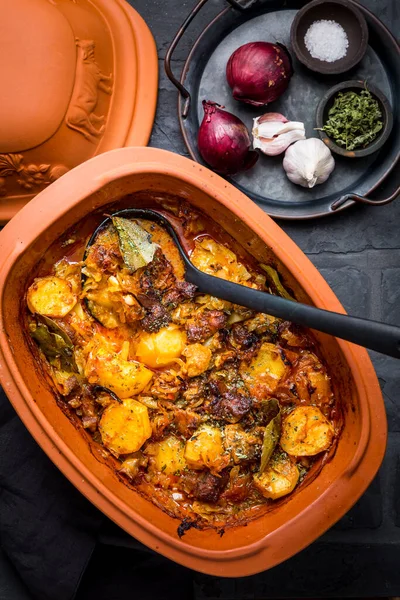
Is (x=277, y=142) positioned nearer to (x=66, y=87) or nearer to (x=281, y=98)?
(x=281, y=98)

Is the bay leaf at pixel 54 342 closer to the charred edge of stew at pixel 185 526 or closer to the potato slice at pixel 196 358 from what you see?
the potato slice at pixel 196 358

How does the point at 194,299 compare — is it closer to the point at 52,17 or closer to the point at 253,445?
the point at 253,445

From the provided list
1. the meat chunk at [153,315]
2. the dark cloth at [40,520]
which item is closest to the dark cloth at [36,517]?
the dark cloth at [40,520]

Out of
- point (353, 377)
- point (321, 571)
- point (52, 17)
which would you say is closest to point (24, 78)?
point (52, 17)

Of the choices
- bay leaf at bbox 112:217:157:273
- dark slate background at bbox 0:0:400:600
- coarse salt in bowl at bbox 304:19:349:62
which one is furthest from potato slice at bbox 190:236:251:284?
coarse salt in bowl at bbox 304:19:349:62

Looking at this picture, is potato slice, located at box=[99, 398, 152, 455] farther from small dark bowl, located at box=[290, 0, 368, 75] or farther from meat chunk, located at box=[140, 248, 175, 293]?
small dark bowl, located at box=[290, 0, 368, 75]

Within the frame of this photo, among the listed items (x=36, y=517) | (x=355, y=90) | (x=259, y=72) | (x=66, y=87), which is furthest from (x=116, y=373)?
(x=355, y=90)
